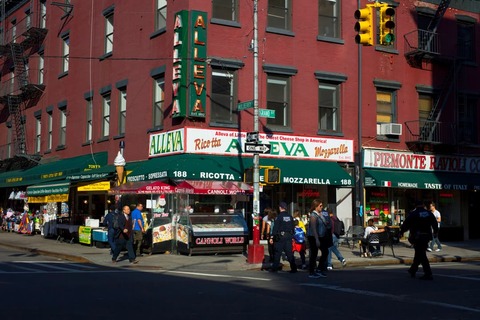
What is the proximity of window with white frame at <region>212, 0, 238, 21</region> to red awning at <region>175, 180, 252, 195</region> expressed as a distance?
615 centimetres

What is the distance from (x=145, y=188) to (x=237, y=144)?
3.96 metres

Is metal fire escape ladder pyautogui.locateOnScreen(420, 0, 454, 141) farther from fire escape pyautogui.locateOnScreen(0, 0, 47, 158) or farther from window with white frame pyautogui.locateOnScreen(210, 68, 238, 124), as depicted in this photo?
fire escape pyautogui.locateOnScreen(0, 0, 47, 158)

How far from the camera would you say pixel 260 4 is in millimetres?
23453

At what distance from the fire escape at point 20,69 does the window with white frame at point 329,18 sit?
16.0m

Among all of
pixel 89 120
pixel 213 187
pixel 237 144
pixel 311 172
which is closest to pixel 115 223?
pixel 213 187

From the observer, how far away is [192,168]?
817 inches

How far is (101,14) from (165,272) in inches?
627

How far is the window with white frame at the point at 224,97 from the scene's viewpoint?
879 inches

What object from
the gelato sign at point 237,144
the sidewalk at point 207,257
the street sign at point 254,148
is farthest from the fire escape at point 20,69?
the street sign at point 254,148

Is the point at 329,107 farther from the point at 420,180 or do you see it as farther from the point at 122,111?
the point at 122,111

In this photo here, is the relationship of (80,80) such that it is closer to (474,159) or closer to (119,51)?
(119,51)

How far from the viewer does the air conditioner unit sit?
25.4m

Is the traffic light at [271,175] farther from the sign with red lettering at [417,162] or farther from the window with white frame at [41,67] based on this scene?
the window with white frame at [41,67]

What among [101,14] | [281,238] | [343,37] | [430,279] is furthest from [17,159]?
[430,279]
